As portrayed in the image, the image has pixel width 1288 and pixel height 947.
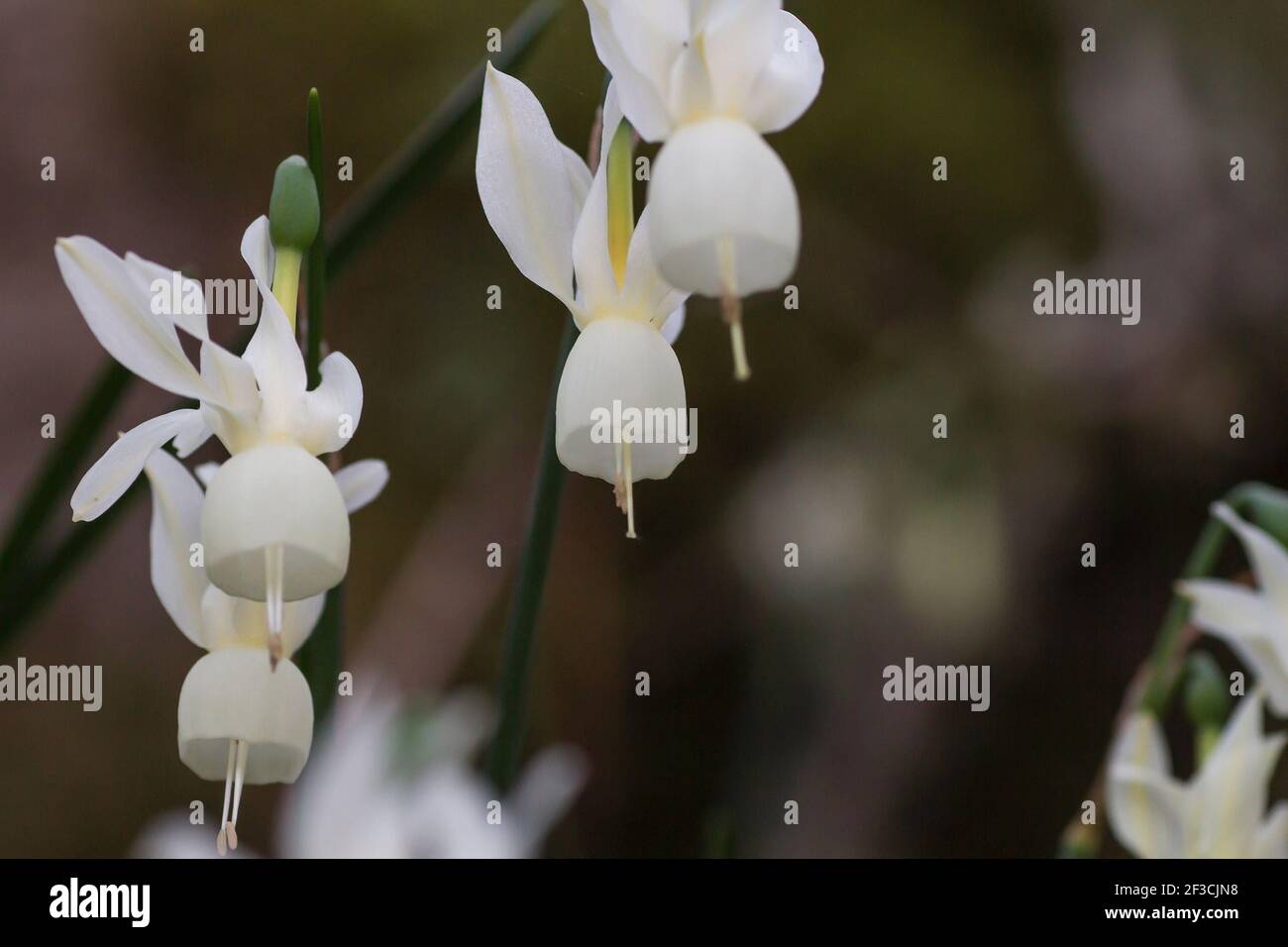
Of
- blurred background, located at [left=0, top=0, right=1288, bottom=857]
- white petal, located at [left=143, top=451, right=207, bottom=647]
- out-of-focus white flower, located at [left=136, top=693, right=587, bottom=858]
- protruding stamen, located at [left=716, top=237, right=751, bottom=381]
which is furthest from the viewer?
blurred background, located at [left=0, top=0, right=1288, bottom=857]

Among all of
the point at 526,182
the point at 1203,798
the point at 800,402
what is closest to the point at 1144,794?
the point at 1203,798

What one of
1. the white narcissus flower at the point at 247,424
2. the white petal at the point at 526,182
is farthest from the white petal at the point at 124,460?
the white petal at the point at 526,182

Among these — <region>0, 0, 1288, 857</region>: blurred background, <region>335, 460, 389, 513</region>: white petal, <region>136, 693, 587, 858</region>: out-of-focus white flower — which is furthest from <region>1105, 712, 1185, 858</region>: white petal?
<region>0, 0, 1288, 857</region>: blurred background

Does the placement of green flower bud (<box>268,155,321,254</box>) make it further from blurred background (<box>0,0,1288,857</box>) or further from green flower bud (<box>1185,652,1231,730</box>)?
blurred background (<box>0,0,1288,857</box>)

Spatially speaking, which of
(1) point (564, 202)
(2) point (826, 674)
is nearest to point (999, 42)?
(2) point (826, 674)

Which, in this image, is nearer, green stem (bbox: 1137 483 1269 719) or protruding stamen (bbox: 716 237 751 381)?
protruding stamen (bbox: 716 237 751 381)
